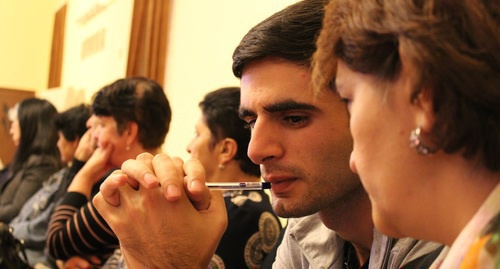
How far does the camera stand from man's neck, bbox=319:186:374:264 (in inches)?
42.8

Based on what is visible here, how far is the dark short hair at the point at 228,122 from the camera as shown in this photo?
1.89m

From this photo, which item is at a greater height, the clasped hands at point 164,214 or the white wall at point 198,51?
the white wall at point 198,51

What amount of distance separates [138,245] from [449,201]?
26.2 inches

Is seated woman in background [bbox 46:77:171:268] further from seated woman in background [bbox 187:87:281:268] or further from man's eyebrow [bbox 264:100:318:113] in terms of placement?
man's eyebrow [bbox 264:100:318:113]

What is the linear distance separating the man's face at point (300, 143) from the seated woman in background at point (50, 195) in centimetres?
163

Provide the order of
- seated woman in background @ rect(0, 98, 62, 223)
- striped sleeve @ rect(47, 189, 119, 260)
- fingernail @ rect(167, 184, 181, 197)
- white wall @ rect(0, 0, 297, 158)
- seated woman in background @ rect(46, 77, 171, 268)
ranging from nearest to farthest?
1. fingernail @ rect(167, 184, 181, 197)
2. striped sleeve @ rect(47, 189, 119, 260)
3. seated woman in background @ rect(46, 77, 171, 268)
4. white wall @ rect(0, 0, 297, 158)
5. seated woman in background @ rect(0, 98, 62, 223)

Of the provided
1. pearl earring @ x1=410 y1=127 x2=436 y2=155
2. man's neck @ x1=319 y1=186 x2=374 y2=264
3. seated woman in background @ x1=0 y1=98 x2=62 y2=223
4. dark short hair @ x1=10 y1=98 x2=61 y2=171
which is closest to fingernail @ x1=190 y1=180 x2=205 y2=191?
man's neck @ x1=319 y1=186 x2=374 y2=264

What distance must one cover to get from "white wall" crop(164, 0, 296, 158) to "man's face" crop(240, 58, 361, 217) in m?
1.19

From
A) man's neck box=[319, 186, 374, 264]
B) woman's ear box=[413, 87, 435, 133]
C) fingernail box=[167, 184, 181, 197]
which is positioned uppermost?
woman's ear box=[413, 87, 435, 133]

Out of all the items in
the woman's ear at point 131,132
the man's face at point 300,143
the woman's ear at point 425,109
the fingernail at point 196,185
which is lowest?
the woman's ear at point 131,132

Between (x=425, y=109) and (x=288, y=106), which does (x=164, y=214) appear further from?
(x=425, y=109)

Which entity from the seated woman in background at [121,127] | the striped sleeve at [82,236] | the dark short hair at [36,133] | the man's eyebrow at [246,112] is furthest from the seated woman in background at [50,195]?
the man's eyebrow at [246,112]

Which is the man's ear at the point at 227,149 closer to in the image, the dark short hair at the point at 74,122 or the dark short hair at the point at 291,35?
the dark short hair at the point at 291,35

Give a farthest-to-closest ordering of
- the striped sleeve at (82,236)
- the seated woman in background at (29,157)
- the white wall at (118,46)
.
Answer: the seated woman in background at (29,157) < the white wall at (118,46) < the striped sleeve at (82,236)
